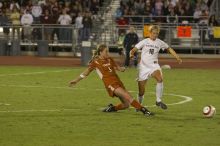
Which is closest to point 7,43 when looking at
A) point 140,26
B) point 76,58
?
point 76,58

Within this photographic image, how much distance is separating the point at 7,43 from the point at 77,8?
4531mm

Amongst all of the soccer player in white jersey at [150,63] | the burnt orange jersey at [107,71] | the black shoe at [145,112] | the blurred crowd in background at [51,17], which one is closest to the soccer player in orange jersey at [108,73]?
the burnt orange jersey at [107,71]

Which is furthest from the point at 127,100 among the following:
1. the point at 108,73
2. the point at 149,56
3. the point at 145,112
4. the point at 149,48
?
the point at 149,48

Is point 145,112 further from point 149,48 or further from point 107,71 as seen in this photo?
point 149,48

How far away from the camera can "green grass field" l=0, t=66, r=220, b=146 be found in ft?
40.5

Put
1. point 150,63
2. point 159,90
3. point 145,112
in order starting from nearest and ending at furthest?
point 145,112 < point 159,90 < point 150,63

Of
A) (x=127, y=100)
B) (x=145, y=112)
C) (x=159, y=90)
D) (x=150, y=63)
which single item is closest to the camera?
(x=145, y=112)

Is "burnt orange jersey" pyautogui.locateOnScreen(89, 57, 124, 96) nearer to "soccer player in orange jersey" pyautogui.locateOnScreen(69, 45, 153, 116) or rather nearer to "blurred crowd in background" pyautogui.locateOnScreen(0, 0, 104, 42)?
"soccer player in orange jersey" pyautogui.locateOnScreen(69, 45, 153, 116)

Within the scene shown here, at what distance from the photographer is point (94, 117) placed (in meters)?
15.4

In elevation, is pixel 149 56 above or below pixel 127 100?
above

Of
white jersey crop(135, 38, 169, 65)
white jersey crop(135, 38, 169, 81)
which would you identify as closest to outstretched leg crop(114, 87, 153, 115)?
white jersey crop(135, 38, 169, 81)

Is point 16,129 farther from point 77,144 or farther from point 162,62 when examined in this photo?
point 162,62

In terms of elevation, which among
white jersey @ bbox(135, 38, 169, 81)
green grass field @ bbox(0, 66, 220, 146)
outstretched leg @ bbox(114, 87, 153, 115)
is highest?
white jersey @ bbox(135, 38, 169, 81)

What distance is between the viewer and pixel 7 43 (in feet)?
131
